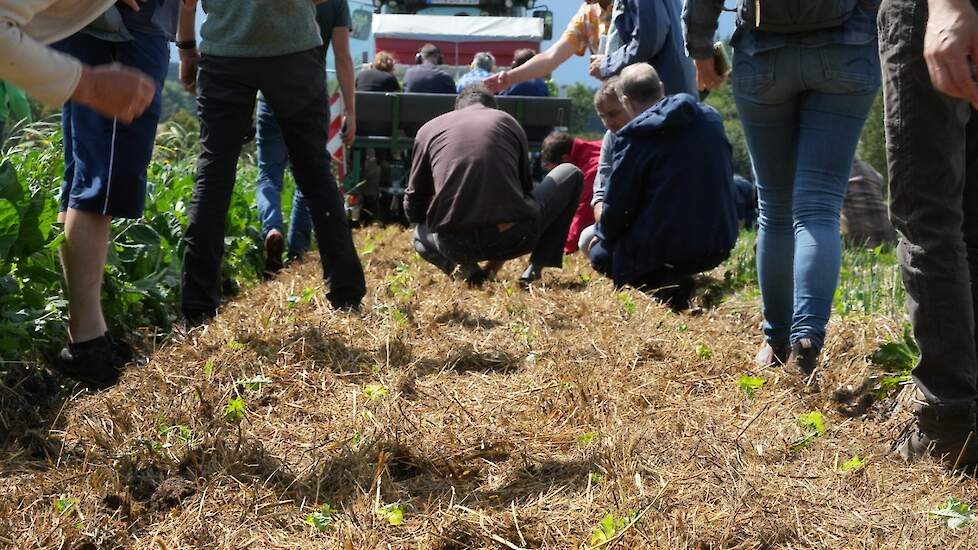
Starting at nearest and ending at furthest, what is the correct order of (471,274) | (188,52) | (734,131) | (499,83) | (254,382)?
1. (254,382)
2. (188,52)
3. (471,274)
4. (499,83)
5. (734,131)

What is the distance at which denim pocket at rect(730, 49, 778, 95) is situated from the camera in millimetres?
3811

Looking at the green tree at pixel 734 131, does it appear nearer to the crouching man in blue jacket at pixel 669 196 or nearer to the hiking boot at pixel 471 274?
the hiking boot at pixel 471 274

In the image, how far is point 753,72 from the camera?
3.86 meters

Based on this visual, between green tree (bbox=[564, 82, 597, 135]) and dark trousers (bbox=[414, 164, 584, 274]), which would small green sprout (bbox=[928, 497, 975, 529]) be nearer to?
dark trousers (bbox=[414, 164, 584, 274])

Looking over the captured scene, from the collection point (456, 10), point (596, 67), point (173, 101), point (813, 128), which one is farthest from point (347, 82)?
point (173, 101)

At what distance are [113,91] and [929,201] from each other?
186 centimetres

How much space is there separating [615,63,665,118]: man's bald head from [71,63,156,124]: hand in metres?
3.58

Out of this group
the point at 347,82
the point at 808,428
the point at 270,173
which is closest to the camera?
the point at 808,428

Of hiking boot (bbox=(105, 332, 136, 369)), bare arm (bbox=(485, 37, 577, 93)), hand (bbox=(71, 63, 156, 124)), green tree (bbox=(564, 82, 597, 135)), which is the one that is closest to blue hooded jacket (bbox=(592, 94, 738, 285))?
hiking boot (bbox=(105, 332, 136, 369))

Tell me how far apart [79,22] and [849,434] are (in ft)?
7.30

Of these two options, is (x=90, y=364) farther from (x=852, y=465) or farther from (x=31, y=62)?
(x=852, y=465)

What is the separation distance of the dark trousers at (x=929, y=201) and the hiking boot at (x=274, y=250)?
4.34 metres

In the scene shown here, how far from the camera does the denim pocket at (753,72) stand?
3811 mm

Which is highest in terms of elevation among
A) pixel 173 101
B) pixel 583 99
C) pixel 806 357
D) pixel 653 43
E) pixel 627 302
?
pixel 653 43
